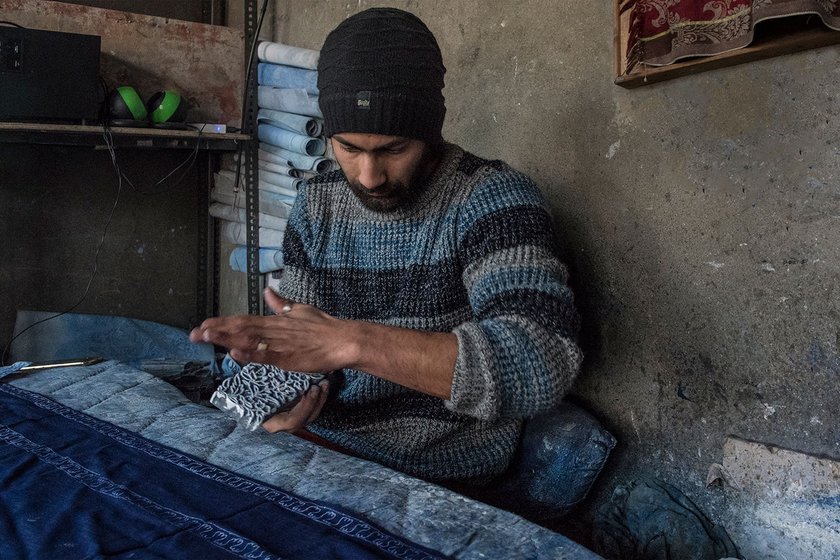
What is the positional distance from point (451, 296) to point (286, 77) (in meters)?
1.89

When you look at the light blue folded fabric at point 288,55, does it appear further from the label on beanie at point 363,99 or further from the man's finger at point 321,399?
the man's finger at point 321,399

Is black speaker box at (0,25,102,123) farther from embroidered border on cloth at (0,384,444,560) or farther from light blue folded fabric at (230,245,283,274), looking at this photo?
embroidered border on cloth at (0,384,444,560)

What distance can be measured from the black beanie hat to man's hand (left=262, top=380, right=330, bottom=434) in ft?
1.90

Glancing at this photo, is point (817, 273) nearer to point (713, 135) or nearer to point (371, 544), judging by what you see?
point (713, 135)

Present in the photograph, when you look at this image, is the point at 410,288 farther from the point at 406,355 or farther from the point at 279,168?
the point at 279,168

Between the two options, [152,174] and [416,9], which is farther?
[152,174]

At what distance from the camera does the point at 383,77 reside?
1.45 m

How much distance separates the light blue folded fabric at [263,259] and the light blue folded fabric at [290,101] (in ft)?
2.07

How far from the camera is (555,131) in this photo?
1799 millimetres

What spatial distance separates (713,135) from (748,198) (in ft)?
0.50

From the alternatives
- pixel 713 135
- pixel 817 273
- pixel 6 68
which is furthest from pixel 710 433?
pixel 6 68

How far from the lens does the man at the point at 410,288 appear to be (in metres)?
1.18

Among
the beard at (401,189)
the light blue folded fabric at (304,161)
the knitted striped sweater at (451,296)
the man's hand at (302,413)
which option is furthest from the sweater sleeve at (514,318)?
the light blue folded fabric at (304,161)

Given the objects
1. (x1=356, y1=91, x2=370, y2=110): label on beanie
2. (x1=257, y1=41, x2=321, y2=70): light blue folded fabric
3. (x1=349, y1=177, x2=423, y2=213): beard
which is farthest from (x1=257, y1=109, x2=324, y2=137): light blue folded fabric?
(x1=356, y1=91, x2=370, y2=110): label on beanie
